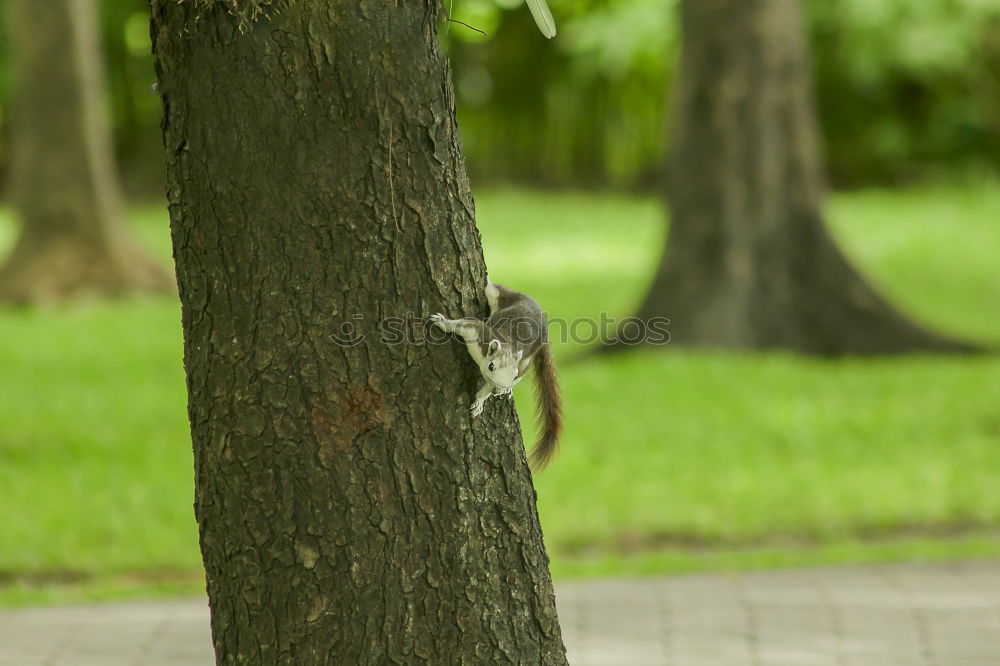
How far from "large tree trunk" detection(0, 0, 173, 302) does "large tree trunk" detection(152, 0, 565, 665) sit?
1038 centimetres

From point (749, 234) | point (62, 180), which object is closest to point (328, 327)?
point (749, 234)

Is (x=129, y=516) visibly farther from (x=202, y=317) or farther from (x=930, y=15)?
(x=930, y=15)

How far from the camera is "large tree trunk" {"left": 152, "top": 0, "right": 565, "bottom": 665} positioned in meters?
2.46

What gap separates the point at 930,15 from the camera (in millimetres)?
18062

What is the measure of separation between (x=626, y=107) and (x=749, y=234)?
1415cm

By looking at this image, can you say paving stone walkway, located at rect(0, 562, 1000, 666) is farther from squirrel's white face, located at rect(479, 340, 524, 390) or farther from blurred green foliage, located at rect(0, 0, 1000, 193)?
blurred green foliage, located at rect(0, 0, 1000, 193)

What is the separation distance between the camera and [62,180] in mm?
12516

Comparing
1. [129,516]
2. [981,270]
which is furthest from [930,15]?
[129,516]

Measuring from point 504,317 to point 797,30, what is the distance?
752 centimetres

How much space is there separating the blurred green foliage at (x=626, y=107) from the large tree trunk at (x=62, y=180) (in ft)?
28.3

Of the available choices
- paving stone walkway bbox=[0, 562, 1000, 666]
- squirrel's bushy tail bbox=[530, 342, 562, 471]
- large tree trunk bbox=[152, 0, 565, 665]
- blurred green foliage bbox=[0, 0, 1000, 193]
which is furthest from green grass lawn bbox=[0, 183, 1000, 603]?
blurred green foliage bbox=[0, 0, 1000, 193]

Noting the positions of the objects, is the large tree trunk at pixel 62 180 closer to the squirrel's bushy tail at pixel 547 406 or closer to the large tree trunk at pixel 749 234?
the large tree trunk at pixel 749 234

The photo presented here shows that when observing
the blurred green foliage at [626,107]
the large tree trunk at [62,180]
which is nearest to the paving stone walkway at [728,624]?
the large tree trunk at [62,180]

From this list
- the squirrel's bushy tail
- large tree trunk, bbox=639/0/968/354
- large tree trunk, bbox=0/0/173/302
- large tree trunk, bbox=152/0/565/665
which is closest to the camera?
large tree trunk, bbox=152/0/565/665
